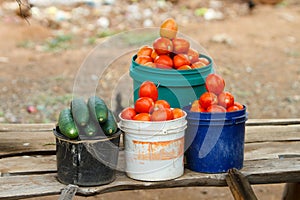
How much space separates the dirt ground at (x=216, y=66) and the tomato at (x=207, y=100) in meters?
1.87

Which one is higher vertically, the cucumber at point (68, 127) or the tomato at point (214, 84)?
the tomato at point (214, 84)

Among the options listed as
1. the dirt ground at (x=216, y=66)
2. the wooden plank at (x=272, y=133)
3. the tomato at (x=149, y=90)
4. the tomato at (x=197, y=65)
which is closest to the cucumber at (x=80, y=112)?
the tomato at (x=149, y=90)

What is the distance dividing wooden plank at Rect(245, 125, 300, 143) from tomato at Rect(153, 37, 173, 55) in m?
0.80

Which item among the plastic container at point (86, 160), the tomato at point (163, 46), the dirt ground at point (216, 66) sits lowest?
the dirt ground at point (216, 66)

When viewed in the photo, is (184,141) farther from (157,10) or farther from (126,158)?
(157,10)

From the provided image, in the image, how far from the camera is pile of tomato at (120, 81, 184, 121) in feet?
8.57

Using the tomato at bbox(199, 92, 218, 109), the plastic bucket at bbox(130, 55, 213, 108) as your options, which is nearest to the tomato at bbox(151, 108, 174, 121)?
the tomato at bbox(199, 92, 218, 109)

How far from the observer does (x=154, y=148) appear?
104 inches

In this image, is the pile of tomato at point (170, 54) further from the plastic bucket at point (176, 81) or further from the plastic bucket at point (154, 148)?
the plastic bucket at point (154, 148)

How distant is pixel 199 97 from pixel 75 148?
741 mm

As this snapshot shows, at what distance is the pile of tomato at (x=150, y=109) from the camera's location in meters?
2.61

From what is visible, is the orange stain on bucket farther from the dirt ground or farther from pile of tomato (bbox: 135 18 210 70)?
the dirt ground

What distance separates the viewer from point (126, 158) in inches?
107

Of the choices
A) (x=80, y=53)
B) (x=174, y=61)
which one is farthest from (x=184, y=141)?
(x=80, y=53)
